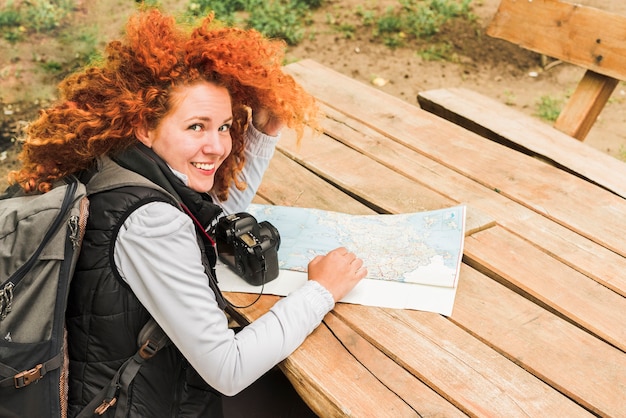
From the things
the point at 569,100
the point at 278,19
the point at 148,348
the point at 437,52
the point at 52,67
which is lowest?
the point at 52,67

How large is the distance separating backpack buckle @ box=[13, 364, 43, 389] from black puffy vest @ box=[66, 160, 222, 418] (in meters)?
0.11

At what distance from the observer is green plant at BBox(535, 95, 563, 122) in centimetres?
470

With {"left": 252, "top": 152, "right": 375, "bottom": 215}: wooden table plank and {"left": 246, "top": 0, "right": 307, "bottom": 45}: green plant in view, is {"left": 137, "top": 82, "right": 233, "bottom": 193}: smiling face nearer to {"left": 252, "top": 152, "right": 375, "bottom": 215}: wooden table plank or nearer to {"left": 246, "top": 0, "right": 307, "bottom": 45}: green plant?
{"left": 252, "top": 152, "right": 375, "bottom": 215}: wooden table plank

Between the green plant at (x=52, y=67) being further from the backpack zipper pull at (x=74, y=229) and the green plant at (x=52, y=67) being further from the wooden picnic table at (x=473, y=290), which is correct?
the backpack zipper pull at (x=74, y=229)

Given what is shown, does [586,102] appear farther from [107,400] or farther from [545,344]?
[107,400]

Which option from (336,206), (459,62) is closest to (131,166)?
(336,206)

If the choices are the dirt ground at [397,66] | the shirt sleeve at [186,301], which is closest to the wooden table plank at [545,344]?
the shirt sleeve at [186,301]

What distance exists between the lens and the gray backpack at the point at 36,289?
1409mm

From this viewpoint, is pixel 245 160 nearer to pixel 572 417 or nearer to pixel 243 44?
pixel 243 44

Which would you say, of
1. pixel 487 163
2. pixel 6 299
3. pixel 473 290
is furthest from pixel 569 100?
pixel 6 299

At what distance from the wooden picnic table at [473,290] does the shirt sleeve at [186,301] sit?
0.09 m

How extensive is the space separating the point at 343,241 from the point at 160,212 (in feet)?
2.12

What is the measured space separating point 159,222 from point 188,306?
0.19 m

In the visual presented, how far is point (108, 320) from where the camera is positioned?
149 cm
